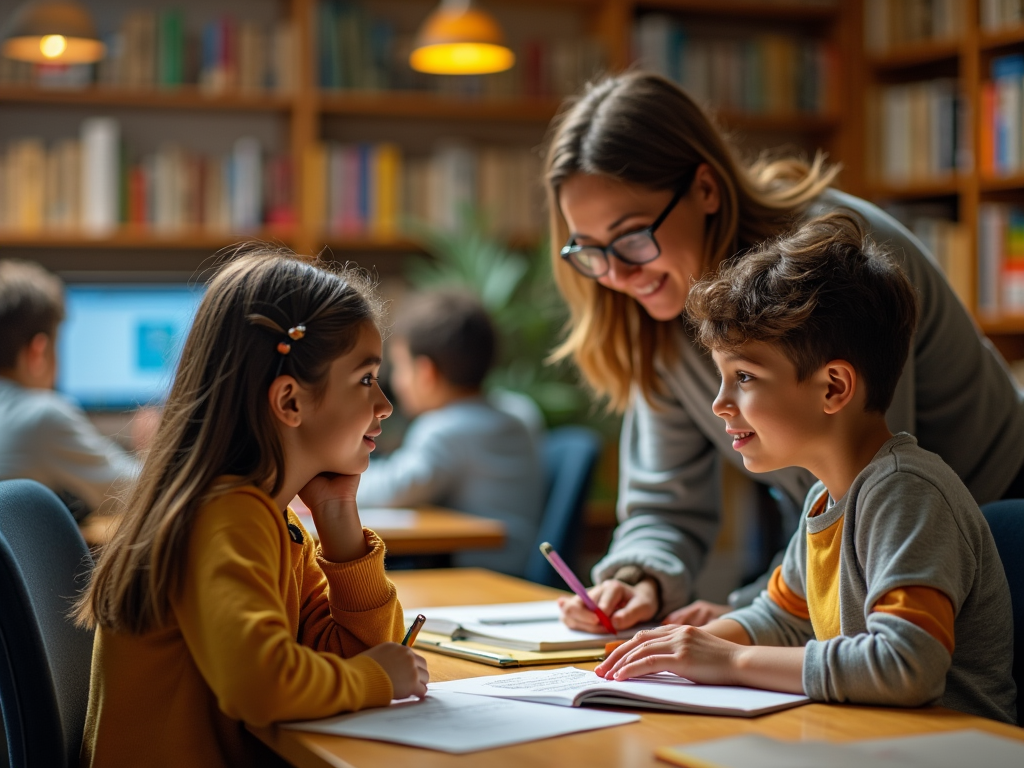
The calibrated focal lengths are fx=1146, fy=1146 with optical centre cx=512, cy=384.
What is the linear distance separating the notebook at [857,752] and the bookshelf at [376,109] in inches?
125

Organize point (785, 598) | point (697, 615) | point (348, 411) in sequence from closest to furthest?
point (348, 411), point (785, 598), point (697, 615)

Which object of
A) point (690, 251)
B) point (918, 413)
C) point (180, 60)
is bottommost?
point (918, 413)

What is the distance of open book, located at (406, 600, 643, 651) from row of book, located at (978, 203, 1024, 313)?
8.72 feet

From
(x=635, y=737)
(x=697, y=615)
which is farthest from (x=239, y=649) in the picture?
(x=697, y=615)

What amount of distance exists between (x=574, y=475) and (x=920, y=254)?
1585mm

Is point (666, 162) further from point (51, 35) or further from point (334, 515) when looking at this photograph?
point (51, 35)

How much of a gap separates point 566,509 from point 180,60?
2.07 metres

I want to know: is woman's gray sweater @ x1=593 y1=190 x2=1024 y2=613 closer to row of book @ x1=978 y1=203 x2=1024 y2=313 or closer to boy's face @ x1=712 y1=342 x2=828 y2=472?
boy's face @ x1=712 y1=342 x2=828 y2=472

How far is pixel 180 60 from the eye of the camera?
12.6ft

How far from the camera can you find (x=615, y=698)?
1.06 m

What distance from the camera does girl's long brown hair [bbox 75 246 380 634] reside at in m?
1.08

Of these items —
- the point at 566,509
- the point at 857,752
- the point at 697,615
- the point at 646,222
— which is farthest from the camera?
the point at 566,509

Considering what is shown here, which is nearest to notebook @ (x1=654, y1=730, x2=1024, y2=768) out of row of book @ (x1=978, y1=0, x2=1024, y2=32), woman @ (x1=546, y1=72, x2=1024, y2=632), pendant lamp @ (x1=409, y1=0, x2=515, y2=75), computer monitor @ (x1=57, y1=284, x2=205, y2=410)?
woman @ (x1=546, y1=72, x2=1024, y2=632)

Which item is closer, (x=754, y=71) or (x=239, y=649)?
(x=239, y=649)
